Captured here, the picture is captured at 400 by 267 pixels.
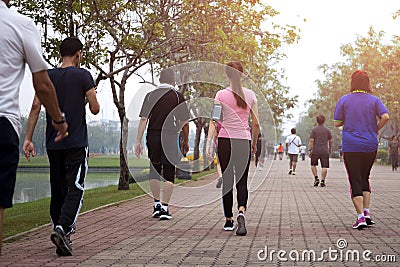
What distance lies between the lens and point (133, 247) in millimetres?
7102

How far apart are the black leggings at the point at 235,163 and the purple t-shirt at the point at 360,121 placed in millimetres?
1344

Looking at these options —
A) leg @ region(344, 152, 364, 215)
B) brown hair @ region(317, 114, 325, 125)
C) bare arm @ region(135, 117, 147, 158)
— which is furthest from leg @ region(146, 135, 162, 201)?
brown hair @ region(317, 114, 325, 125)

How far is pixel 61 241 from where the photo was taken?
21.1ft

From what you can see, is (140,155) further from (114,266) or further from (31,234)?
(114,266)

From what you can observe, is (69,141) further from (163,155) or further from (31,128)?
(163,155)

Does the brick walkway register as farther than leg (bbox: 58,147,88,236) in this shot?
No

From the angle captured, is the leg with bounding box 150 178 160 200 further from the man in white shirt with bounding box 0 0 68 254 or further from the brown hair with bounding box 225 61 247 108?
the man in white shirt with bounding box 0 0 68 254

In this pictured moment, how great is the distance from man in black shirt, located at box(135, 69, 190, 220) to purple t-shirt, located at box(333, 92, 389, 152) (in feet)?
7.80

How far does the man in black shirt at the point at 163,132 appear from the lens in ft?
33.1

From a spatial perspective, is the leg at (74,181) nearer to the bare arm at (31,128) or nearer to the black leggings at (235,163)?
the bare arm at (31,128)

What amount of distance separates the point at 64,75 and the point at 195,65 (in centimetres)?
1420

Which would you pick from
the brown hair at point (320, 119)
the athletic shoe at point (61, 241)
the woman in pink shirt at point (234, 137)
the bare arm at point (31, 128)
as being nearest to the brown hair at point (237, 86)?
the woman in pink shirt at point (234, 137)

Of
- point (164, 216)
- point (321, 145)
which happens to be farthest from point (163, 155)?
point (321, 145)

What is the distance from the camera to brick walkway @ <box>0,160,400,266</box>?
628 cm
